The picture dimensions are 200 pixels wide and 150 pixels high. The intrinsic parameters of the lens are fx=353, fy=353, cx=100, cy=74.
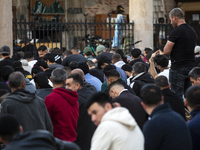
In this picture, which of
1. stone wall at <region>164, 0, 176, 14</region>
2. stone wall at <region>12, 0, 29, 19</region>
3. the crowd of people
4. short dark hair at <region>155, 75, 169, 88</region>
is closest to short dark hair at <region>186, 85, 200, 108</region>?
the crowd of people

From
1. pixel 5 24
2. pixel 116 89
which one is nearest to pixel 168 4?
pixel 5 24

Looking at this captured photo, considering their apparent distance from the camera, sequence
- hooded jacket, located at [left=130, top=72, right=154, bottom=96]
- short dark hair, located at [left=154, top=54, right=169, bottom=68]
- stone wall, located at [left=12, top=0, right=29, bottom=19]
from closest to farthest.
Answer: hooded jacket, located at [left=130, top=72, right=154, bottom=96], short dark hair, located at [left=154, top=54, right=169, bottom=68], stone wall, located at [left=12, top=0, right=29, bottom=19]

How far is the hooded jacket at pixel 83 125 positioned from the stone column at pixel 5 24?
737cm

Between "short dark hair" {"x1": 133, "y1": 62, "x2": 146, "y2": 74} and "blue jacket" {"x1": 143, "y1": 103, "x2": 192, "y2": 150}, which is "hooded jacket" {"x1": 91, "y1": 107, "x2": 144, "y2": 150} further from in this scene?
"short dark hair" {"x1": 133, "y1": 62, "x2": 146, "y2": 74}

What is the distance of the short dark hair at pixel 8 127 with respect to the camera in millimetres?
2786

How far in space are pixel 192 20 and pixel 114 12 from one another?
187 inches

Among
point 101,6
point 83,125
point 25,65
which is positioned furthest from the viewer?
point 101,6

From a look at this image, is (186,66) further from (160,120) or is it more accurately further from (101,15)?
(101,15)

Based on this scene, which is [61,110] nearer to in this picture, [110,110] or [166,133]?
[110,110]

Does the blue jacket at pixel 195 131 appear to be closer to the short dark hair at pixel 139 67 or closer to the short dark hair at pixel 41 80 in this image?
the short dark hair at pixel 41 80

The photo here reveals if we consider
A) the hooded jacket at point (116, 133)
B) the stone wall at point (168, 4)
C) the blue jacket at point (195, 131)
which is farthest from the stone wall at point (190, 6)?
the hooded jacket at point (116, 133)

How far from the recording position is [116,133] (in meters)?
2.86

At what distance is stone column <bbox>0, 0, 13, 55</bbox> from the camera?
1182cm

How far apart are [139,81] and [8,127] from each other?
355 centimetres
